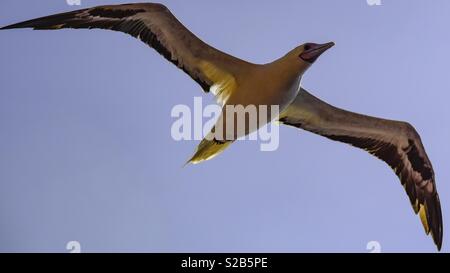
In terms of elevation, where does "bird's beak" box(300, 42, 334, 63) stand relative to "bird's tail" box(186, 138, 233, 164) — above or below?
above

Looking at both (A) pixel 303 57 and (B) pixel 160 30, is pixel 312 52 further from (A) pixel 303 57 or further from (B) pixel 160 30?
(B) pixel 160 30

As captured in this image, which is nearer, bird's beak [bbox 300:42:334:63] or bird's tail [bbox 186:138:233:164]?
bird's beak [bbox 300:42:334:63]

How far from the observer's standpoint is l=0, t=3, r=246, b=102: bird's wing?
1098 centimetres

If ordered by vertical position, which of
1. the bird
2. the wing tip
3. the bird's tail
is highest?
the bird

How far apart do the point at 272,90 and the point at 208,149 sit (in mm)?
1304

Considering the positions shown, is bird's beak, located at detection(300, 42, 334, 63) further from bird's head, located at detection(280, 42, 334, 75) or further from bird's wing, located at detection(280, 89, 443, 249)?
bird's wing, located at detection(280, 89, 443, 249)

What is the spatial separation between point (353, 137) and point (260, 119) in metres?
1.95

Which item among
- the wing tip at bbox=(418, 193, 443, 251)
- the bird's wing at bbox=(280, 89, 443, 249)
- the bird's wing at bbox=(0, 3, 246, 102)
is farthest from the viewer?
the bird's wing at bbox=(280, 89, 443, 249)

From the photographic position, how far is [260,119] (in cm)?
1093

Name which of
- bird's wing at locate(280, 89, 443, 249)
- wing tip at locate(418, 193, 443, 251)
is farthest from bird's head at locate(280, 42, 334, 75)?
wing tip at locate(418, 193, 443, 251)

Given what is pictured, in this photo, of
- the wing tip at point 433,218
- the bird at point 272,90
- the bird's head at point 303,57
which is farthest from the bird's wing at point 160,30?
the wing tip at point 433,218
